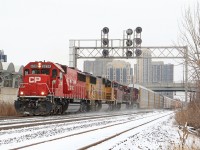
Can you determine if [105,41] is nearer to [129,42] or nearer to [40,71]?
[129,42]

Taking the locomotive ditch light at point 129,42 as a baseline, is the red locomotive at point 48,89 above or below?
below

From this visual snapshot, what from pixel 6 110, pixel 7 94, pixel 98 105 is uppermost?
pixel 7 94

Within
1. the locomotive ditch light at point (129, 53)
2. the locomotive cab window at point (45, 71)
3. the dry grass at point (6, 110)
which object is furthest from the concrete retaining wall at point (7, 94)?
the locomotive ditch light at point (129, 53)

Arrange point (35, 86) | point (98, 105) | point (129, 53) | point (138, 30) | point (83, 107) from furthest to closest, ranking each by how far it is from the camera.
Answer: point (98, 105)
point (138, 30)
point (129, 53)
point (83, 107)
point (35, 86)

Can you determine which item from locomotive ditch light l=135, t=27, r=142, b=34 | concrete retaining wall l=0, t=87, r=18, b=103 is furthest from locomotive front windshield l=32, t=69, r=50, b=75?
Answer: locomotive ditch light l=135, t=27, r=142, b=34

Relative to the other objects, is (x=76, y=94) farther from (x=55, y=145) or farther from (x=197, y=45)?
(x=55, y=145)

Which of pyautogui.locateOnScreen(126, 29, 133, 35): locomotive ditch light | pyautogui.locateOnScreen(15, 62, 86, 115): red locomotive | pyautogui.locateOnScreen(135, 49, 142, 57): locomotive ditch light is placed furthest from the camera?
pyautogui.locateOnScreen(126, 29, 133, 35): locomotive ditch light

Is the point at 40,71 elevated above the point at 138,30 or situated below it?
below

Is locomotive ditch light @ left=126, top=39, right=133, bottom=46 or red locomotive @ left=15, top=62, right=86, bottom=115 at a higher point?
locomotive ditch light @ left=126, top=39, right=133, bottom=46

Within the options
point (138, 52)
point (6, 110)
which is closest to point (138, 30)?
point (138, 52)

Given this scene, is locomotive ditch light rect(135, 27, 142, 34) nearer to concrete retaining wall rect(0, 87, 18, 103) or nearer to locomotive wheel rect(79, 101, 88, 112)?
locomotive wheel rect(79, 101, 88, 112)

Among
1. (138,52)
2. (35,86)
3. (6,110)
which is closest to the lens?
(35,86)

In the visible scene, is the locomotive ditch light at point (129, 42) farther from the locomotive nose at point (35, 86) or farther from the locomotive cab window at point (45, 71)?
the locomotive nose at point (35, 86)

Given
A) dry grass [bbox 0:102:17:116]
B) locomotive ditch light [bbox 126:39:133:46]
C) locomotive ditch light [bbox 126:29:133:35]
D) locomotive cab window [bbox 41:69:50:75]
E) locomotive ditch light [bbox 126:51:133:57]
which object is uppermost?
locomotive ditch light [bbox 126:29:133:35]
